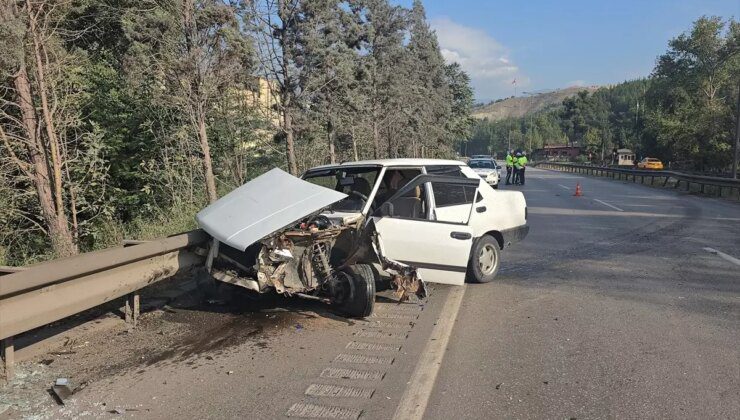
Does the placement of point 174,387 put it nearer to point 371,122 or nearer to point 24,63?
point 24,63

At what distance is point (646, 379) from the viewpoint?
4.14 meters

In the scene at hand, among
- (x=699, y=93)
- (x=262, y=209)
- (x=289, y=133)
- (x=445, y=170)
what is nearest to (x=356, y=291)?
(x=262, y=209)

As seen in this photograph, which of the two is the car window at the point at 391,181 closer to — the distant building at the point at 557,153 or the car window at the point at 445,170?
the car window at the point at 445,170

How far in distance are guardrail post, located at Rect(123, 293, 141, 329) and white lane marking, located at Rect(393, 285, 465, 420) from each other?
9.62 feet

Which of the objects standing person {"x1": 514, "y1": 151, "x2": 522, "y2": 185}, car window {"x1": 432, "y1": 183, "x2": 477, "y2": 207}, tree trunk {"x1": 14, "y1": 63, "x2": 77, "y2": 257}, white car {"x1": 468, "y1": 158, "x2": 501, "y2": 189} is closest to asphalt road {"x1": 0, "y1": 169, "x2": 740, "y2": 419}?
car window {"x1": 432, "y1": 183, "x2": 477, "y2": 207}

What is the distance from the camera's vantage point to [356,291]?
5.57m

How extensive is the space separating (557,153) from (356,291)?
141322 mm

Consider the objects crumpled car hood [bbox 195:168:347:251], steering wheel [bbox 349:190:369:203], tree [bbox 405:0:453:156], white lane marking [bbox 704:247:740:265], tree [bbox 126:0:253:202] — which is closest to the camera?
crumpled car hood [bbox 195:168:347:251]

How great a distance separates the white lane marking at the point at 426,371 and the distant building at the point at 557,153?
127608 mm

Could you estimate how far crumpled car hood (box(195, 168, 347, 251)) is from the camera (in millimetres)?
5125

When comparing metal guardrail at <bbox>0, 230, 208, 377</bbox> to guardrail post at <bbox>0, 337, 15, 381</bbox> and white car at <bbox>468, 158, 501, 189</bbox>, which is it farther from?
white car at <bbox>468, 158, 501, 189</bbox>

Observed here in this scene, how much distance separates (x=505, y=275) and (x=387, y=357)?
371 centimetres

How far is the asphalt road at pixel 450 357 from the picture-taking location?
12.3 feet

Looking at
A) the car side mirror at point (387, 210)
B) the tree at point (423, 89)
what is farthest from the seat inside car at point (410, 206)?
the tree at point (423, 89)
